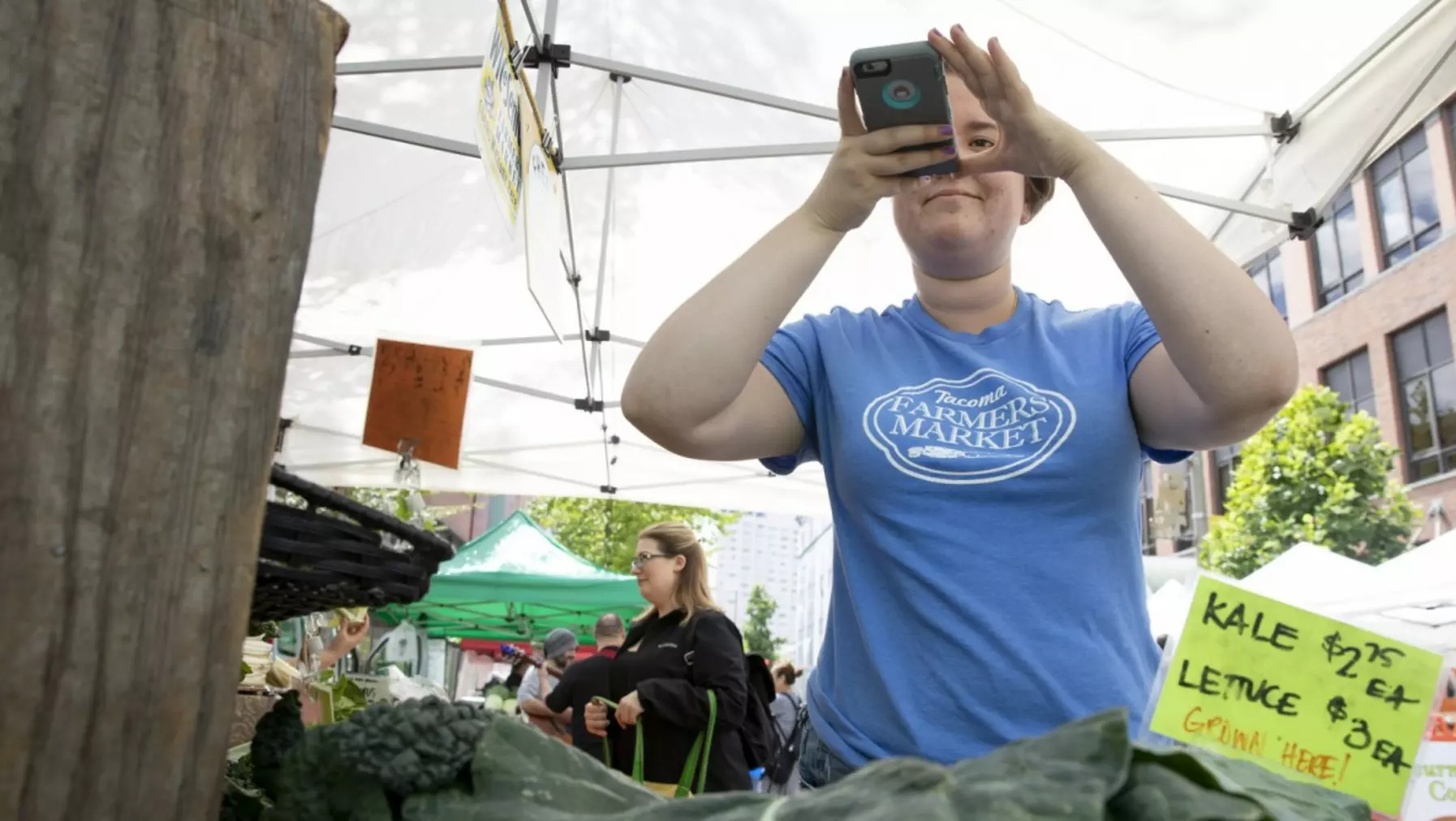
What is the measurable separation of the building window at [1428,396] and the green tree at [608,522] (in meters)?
11.1

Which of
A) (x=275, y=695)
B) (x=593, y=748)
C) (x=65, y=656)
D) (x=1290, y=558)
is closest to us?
(x=65, y=656)

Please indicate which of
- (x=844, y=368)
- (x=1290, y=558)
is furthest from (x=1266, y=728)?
(x=1290, y=558)

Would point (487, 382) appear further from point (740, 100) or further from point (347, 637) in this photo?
point (347, 637)

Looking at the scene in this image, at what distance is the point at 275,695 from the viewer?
167 centimetres

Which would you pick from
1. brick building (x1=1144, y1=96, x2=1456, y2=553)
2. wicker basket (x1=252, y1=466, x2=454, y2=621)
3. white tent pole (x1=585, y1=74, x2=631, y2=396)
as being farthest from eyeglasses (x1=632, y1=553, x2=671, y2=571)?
brick building (x1=1144, y1=96, x2=1456, y2=553)

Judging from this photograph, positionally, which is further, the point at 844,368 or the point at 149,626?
the point at 844,368

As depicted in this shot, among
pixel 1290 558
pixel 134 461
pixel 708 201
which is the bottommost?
pixel 134 461

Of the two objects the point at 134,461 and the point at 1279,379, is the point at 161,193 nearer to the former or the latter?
the point at 134,461

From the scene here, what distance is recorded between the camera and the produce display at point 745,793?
16.7 inches

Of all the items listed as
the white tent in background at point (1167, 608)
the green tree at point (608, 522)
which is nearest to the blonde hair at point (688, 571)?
the white tent in background at point (1167, 608)

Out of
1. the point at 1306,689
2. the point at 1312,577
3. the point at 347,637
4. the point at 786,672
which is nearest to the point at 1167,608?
the point at 1312,577

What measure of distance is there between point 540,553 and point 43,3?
776 centimetres

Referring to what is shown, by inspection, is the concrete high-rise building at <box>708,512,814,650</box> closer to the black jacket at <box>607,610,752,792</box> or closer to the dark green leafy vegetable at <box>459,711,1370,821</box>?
the black jacket at <box>607,610,752,792</box>

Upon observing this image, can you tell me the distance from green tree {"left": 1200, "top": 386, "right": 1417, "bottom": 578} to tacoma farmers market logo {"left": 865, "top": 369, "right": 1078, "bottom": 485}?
14.2 m
